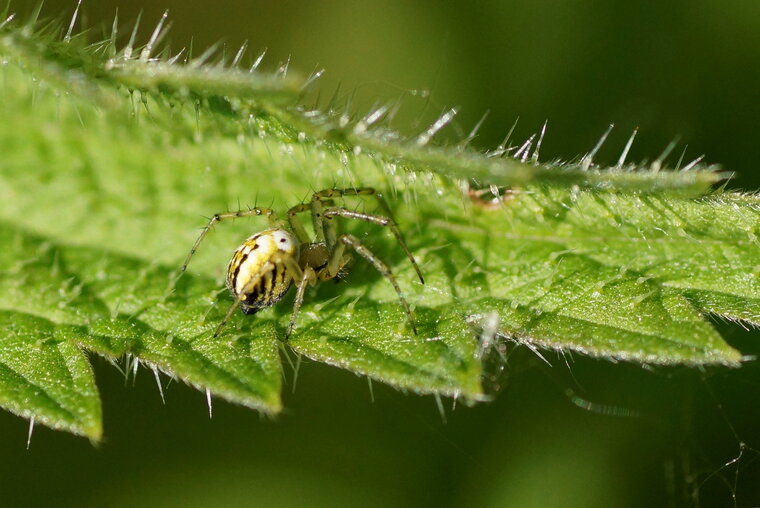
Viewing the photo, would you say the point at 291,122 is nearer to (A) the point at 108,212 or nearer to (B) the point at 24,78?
(A) the point at 108,212

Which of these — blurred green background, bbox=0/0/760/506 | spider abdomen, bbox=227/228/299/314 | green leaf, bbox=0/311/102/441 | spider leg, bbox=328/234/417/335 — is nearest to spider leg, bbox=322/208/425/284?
spider leg, bbox=328/234/417/335

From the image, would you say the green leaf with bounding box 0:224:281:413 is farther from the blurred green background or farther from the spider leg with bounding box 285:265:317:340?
the blurred green background

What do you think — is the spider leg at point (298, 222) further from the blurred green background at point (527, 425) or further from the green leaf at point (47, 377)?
the green leaf at point (47, 377)

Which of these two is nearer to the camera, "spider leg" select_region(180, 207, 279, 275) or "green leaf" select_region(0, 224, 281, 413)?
"green leaf" select_region(0, 224, 281, 413)

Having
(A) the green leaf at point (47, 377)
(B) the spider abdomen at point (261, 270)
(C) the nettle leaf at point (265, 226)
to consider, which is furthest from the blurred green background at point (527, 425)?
(B) the spider abdomen at point (261, 270)

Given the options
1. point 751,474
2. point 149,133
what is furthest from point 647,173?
point 149,133

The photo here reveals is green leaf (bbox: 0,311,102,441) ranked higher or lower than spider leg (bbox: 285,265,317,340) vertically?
→ lower
